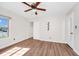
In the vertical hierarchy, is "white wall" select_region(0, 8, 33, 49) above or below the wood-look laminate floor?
above

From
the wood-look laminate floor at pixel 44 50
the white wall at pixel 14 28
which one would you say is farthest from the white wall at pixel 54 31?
the white wall at pixel 14 28

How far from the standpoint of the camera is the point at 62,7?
278 centimetres

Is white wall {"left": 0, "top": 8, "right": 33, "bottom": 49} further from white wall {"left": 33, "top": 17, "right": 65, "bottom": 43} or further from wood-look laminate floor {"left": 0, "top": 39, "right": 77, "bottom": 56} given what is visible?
white wall {"left": 33, "top": 17, "right": 65, "bottom": 43}

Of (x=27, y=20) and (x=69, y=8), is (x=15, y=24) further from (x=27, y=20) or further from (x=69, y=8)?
(x=69, y=8)

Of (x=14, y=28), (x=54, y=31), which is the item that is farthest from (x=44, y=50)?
(x=54, y=31)

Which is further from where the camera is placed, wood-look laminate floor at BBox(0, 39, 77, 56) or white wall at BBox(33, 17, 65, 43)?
white wall at BBox(33, 17, 65, 43)

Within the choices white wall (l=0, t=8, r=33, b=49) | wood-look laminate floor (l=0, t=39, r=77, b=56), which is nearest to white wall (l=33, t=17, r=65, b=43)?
wood-look laminate floor (l=0, t=39, r=77, b=56)

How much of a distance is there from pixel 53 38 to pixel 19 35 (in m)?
2.06

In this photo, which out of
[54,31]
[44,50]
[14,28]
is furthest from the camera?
[54,31]

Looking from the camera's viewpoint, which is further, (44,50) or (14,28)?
(14,28)

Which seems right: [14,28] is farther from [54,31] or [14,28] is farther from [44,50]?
[54,31]

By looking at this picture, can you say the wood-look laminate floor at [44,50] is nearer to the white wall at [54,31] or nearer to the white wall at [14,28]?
the white wall at [14,28]

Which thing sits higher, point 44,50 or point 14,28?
point 14,28

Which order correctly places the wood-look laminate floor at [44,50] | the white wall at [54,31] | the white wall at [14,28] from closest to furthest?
the wood-look laminate floor at [44,50] → the white wall at [14,28] → the white wall at [54,31]
